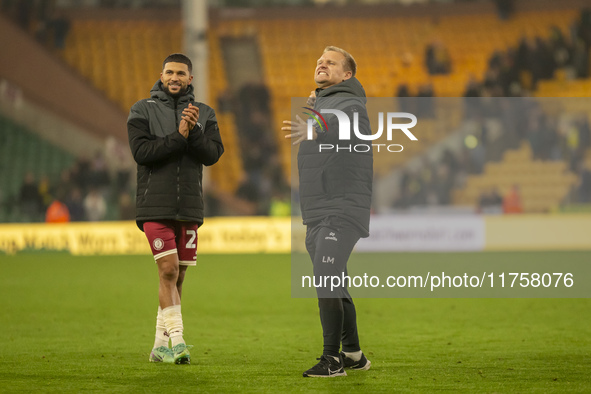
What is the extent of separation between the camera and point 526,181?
19547 mm

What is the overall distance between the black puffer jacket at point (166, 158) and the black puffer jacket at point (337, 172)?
2.81 feet

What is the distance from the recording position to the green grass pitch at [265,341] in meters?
5.75

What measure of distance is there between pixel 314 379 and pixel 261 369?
59 cm

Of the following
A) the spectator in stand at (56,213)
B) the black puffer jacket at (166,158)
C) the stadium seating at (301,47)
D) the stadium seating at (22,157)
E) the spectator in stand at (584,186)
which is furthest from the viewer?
the stadium seating at (301,47)

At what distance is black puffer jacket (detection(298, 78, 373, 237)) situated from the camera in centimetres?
580

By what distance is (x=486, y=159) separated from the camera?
1970cm

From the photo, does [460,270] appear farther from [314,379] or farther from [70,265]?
[314,379]

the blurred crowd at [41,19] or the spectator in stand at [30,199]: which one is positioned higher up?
the blurred crowd at [41,19]

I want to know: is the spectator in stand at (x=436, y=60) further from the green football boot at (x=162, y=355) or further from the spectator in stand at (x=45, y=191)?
the green football boot at (x=162, y=355)

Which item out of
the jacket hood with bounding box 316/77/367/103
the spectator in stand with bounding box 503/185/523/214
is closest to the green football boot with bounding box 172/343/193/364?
the jacket hood with bounding box 316/77/367/103

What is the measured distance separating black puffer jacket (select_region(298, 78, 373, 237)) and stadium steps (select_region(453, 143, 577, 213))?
13.7m

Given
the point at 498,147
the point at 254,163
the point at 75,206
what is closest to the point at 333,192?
the point at 498,147

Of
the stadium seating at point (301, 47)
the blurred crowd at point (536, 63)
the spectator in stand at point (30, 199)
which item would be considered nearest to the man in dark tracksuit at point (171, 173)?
the spectator in stand at point (30, 199)

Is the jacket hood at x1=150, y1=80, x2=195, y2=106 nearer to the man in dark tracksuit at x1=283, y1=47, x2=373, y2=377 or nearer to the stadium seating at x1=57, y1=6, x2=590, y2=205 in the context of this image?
the man in dark tracksuit at x1=283, y1=47, x2=373, y2=377
